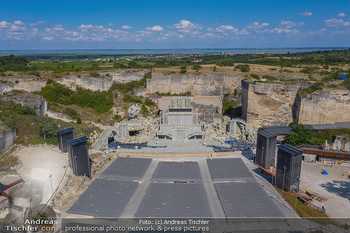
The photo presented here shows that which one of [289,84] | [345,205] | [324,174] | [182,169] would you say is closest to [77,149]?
[182,169]

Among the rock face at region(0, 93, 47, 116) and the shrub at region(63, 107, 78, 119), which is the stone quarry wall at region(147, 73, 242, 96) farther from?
the rock face at region(0, 93, 47, 116)

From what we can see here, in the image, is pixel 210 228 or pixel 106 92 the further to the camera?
pixel 106 92

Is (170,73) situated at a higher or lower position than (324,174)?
higher

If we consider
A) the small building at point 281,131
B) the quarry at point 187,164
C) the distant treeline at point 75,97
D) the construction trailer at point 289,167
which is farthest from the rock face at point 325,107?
the distant treeline at point 75,97

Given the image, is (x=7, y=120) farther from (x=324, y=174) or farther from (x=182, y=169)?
(x=324, y=174)

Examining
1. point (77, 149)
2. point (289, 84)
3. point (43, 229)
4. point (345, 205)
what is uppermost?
point (289, 84)

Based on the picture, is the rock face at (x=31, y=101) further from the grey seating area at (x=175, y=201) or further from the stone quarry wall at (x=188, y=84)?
the grey seating area at (x=175, y=201)
